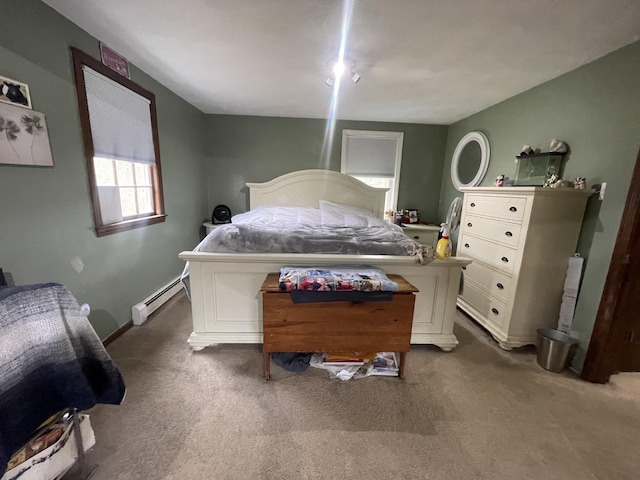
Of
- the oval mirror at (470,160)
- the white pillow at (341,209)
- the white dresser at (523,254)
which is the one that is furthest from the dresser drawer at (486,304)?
the white pillow at (341,209)

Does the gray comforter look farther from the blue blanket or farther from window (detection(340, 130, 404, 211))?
window (detection(340, 130, 404, 211))

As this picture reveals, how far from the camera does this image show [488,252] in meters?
2.41

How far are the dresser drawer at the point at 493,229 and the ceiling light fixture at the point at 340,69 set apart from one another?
167cm

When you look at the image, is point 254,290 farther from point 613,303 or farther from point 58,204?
point 613,303

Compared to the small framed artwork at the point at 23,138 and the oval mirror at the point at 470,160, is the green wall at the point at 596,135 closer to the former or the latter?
the oval mirror at the point at 470,160

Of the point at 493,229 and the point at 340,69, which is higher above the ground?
the point at 340,69

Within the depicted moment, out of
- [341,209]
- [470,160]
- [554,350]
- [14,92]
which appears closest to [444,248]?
[554,350]

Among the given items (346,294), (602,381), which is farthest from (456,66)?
(602,381)

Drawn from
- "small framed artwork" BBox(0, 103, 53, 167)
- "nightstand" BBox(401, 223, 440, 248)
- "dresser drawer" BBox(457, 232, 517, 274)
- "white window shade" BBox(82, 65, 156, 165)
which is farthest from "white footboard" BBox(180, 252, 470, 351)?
"nightstand" BBox(401, 223, 440, 248)

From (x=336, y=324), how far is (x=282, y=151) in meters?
2.94

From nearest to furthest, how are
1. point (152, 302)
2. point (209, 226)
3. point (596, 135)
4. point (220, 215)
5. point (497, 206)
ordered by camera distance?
point (596, 135) < point (497, 206) < point (152, 302) < point (209, 226) < point (220, 215)

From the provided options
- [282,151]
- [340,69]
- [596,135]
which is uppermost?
[340,69]

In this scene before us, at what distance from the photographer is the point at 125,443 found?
1.32m

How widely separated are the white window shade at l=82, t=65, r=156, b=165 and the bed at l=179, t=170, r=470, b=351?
107 cm
